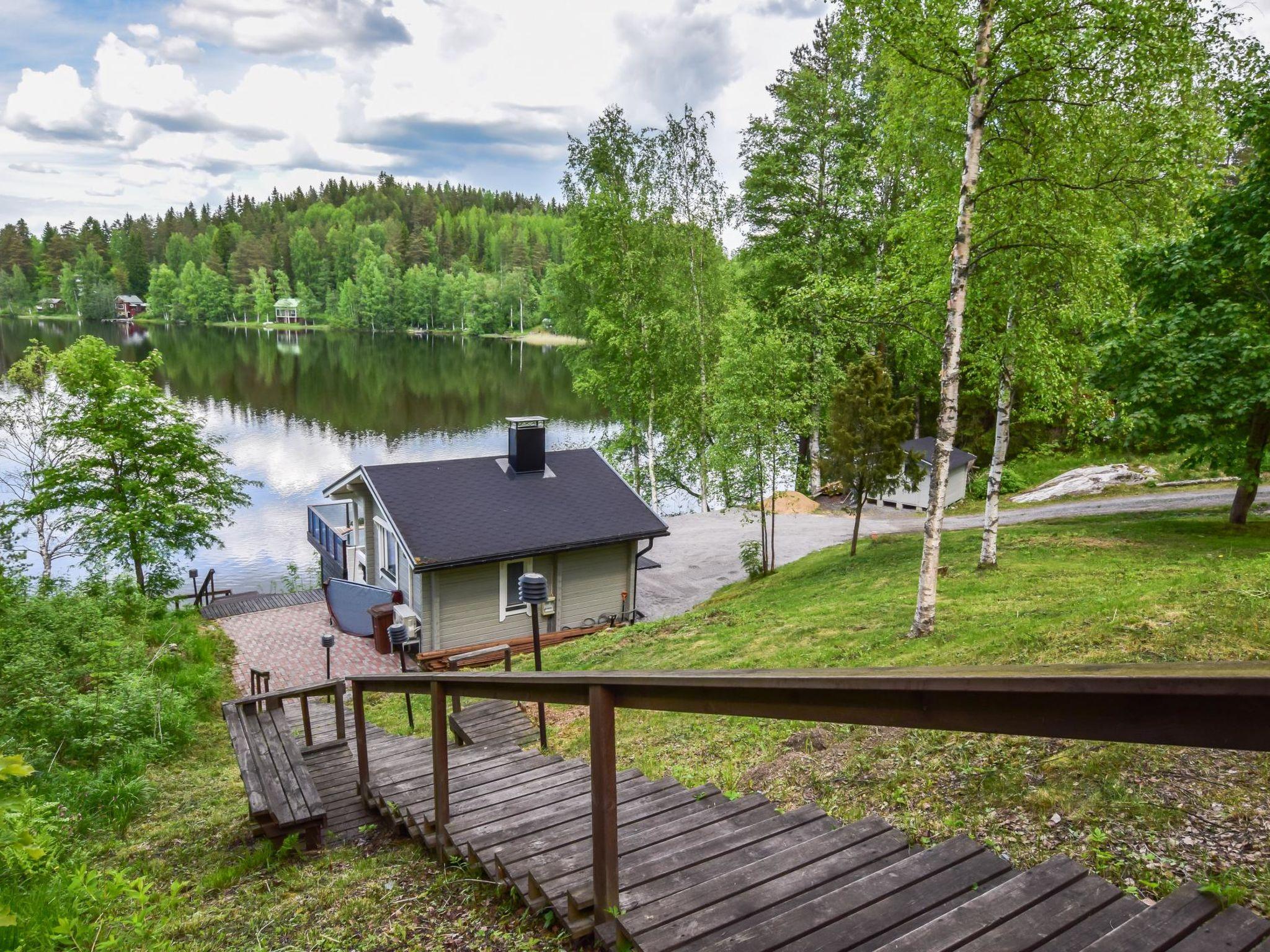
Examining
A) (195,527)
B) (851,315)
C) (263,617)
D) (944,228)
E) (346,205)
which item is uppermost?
(346,205)

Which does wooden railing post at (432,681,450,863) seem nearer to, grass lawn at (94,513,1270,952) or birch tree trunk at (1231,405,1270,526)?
grass lawn at (94,513,1270,952)

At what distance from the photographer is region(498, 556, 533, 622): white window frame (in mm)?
17375

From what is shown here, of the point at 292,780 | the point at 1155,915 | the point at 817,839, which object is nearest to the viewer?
the point at 1155,915

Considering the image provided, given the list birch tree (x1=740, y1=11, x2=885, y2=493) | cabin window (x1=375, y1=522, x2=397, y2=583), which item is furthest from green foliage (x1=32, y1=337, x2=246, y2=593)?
birch tree (x1=740, y1=11, x2=885, y2=493)

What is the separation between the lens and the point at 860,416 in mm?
16984

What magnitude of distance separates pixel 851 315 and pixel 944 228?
2009mm

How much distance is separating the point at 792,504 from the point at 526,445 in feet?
38.8

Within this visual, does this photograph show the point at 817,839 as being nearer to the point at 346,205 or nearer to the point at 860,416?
the point at 860,416

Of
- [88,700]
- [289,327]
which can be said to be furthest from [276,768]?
[289,327]

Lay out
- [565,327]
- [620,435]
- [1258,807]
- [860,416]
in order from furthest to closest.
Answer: [565,327] → [620,435] → [860,416] → [1258,807]

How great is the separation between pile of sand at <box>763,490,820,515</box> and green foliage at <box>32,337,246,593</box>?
17412mm

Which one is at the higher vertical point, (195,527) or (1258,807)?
(1258,807)

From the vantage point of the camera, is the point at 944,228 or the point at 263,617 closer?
the point at 944,228

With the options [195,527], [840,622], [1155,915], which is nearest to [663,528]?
[840,622]
